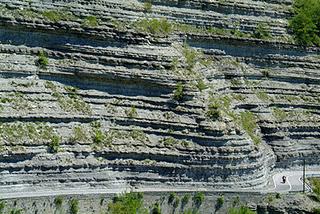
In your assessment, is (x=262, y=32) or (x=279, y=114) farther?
(x=262, y=32)

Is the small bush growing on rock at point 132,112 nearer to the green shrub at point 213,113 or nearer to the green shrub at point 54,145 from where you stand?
the green shrub at point 213,113

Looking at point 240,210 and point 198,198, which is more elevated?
point 198,198

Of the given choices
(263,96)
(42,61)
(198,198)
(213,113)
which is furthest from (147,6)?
(198,198)

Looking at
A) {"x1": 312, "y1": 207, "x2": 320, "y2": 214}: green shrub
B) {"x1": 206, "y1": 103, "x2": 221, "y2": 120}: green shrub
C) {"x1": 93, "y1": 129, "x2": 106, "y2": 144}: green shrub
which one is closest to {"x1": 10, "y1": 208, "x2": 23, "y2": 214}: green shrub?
{"x1": 93, "y1": 129, "x2": 106, "y2": 144}: green shrub

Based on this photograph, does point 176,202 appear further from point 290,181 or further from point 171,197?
point 290,181

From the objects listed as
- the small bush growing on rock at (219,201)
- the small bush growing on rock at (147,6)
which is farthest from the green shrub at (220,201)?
the small bush growing on rock at (147,6)

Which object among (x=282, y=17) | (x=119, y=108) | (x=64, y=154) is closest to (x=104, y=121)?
(x=119, y=108)

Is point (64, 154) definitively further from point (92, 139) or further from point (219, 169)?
point (219, 169)

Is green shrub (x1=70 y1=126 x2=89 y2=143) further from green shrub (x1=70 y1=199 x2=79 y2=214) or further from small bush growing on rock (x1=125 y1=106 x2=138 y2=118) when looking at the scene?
green shrub (x1=70 y1=199 x2=79 y2=214)
